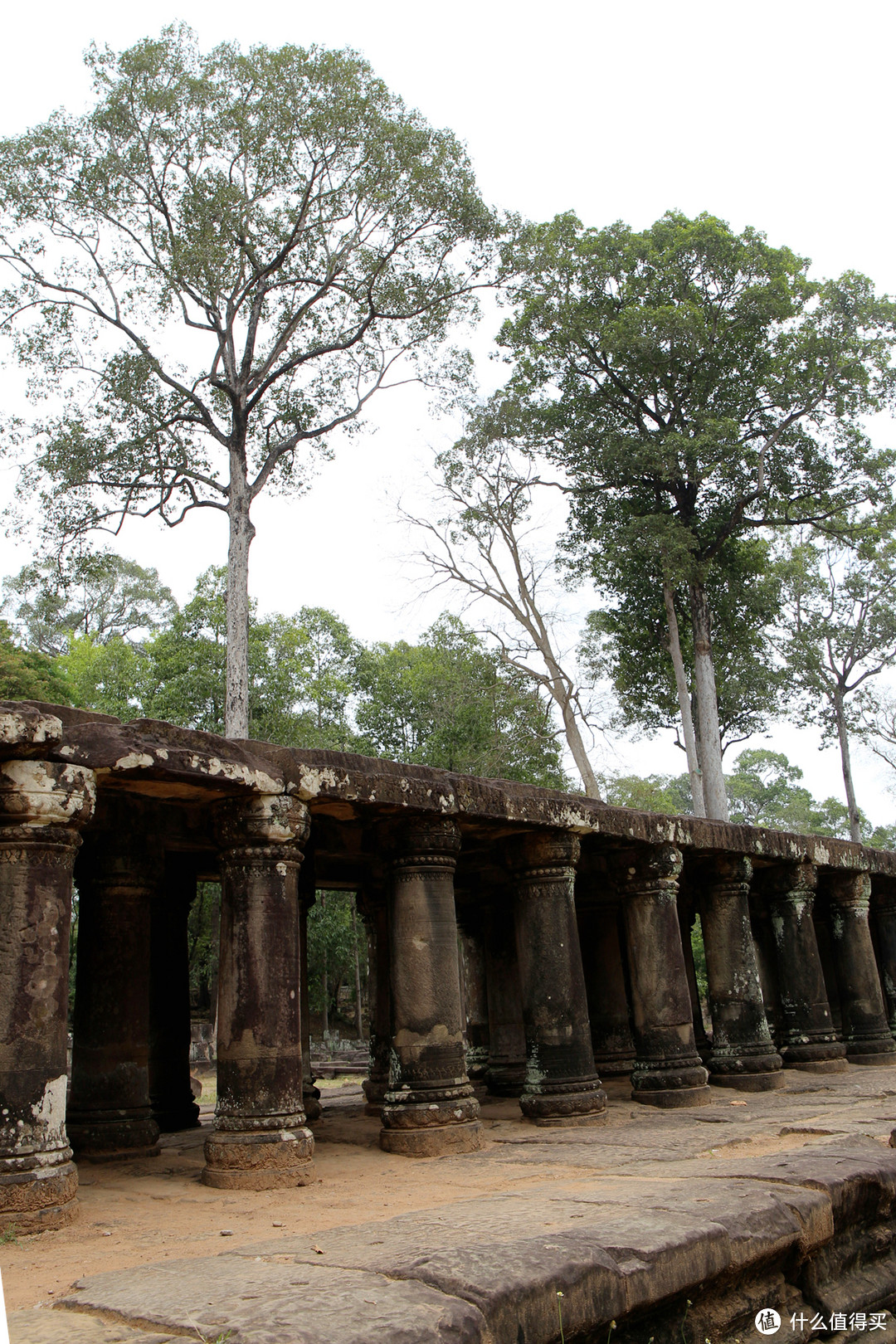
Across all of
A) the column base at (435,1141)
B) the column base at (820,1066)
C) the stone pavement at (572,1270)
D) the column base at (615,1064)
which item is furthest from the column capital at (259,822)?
the column base at (820,1066)

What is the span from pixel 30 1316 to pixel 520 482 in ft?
61.5

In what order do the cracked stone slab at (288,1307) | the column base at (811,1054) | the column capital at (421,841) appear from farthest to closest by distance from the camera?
the column base at (811,1054)
the column capital at (421,841)
the cracked stone slab at (288,1307)

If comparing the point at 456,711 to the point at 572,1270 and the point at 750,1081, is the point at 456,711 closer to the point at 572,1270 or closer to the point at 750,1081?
the point at 750,1081

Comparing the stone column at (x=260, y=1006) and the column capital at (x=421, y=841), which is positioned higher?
the column capital at (x=421, y=841)

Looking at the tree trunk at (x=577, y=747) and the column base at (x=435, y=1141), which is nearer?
the column base at (x=435, y=1141)

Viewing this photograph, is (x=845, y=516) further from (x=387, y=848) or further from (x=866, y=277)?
(x=387, y=848)

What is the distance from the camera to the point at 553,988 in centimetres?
865

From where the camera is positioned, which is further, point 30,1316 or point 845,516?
point 845,516

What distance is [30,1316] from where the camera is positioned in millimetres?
2977

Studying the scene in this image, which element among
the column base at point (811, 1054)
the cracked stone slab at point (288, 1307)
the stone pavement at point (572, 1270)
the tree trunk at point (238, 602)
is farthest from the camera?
the tree trunk at point (238, 602)

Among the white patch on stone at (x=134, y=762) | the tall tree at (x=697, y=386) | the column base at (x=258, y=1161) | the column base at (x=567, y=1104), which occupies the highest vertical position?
the tall tree at (x=697, y=386)

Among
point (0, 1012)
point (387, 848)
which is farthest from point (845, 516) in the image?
point (0, 1012)

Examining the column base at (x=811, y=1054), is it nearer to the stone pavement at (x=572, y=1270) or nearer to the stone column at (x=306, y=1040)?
the stone column at (x=306, y=1040)

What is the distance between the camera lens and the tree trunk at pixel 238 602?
47.4ft
